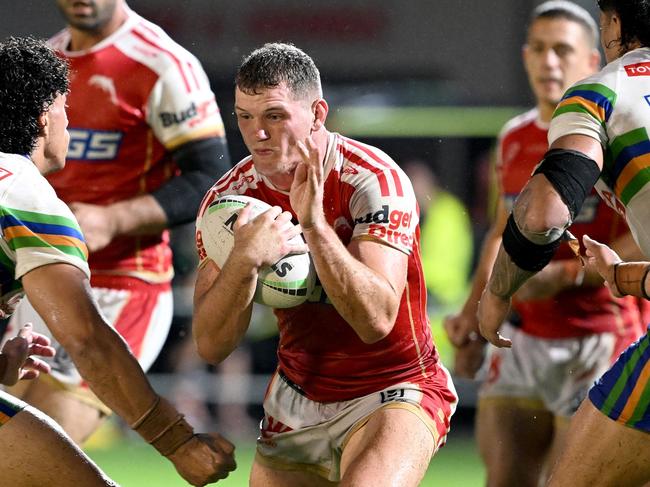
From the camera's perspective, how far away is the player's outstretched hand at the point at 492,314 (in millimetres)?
3619

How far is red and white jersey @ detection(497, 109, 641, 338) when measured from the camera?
211 inches

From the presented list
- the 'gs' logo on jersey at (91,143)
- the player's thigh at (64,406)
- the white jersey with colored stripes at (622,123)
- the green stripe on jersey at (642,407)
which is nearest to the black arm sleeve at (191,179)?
the 'gs' logo on jersey at (91,143)

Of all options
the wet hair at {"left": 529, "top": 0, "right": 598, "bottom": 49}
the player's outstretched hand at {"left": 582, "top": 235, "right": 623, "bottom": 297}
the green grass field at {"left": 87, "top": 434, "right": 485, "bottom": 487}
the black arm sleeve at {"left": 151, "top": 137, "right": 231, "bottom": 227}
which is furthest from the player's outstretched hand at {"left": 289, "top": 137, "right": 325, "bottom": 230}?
the green grass field at {"left": 87, "top": 434, "right": 485, "bottom": 487}

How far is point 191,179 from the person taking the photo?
16.9ft

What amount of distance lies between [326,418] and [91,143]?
1850 mm

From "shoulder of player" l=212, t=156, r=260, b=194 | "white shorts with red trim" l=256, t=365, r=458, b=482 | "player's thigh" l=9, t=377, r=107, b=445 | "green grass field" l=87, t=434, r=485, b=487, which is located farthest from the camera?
"green grass field" l=87, t=434, r=485, b=487

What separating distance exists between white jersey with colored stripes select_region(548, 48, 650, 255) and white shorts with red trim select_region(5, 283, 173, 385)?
7.47 feet

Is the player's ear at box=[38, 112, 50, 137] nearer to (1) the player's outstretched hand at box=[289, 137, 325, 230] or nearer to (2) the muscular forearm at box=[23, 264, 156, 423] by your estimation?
(2) the muscular forearm at box=[23, 264, 156, 423]

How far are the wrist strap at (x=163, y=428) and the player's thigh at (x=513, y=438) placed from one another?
6.92 feet

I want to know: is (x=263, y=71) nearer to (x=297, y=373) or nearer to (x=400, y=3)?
(x=297, y=373)

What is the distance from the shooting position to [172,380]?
322 inches

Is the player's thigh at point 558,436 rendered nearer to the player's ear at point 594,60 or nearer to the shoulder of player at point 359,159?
the player's ear at point 594,60

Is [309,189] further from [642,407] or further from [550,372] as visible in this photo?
[550,372]

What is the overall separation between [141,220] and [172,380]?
3.30 m
